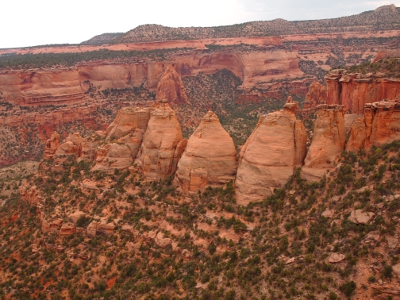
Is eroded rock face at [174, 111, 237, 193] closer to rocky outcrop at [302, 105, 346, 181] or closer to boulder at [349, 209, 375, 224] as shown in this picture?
rocky outcrop at [302, 105, 346, 181]

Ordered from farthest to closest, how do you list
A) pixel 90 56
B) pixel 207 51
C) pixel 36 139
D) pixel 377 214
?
1. pixel 207 51
2. pixel 90 56
3. pixel 36 139
4. pixel 377 214

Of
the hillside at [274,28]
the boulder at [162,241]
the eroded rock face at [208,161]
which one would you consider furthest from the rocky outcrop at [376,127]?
the hillside at [274,28]

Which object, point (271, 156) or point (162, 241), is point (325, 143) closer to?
point (271, 156)

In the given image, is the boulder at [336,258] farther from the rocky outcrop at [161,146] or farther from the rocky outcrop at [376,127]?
the rocky outcrop at [161,146]

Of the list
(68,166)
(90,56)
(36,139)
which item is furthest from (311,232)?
(90,56)

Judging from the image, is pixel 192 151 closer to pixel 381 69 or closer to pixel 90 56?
pixel 381 69
